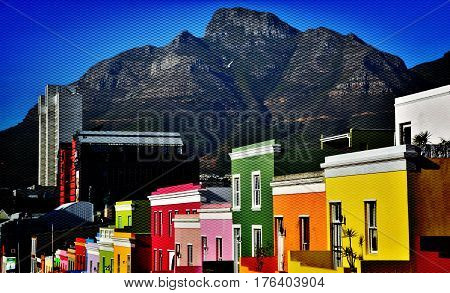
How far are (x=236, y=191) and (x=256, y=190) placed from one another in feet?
2.38

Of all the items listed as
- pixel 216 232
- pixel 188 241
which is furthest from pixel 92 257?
pixel 216 232

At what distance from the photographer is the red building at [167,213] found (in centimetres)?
1550

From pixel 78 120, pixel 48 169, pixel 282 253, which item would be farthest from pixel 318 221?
pixel 48 169

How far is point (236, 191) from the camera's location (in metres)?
13.6

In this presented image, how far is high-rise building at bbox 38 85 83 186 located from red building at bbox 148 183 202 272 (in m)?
2.30

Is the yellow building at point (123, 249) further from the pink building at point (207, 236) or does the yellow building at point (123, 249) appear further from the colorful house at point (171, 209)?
the pink building at point (207, 236)

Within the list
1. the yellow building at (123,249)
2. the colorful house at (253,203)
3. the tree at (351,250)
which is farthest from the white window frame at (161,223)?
the tree at (351,250)

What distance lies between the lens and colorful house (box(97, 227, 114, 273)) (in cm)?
1800

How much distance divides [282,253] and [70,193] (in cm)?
1267

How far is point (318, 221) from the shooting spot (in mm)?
10906

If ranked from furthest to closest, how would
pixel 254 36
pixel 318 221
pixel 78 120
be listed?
pixel 78 120 < pixel 254 36 < pixel 318 221

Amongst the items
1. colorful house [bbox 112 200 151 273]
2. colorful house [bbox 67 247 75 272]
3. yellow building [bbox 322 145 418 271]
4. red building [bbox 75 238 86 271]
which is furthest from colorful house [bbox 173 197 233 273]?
colorful house [bbox 67 247 75 272]
